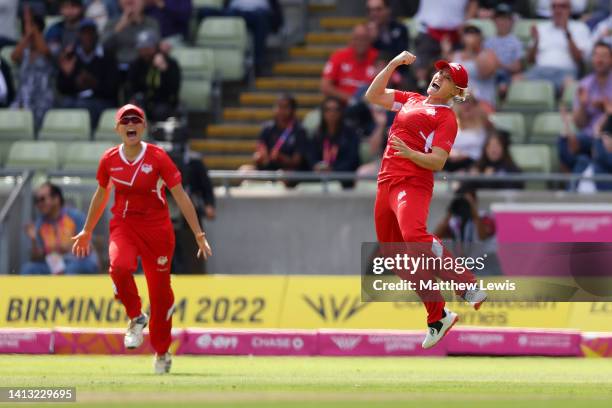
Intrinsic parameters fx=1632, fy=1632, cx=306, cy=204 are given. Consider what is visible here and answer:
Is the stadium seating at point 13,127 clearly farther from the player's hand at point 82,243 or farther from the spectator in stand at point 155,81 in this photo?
the player's hand at point 82,243

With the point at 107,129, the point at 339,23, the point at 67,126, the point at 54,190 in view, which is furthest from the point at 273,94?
the point at 54,190

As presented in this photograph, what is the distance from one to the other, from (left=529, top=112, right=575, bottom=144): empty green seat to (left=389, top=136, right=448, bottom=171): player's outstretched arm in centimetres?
800

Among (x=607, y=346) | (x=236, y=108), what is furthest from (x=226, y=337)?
(x=236, y=108)

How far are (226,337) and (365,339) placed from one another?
53.4 inches

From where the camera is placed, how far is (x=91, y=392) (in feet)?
37.2

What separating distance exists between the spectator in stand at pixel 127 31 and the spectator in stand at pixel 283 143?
9.40ft

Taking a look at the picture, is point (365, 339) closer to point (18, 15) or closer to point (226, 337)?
point (226, 337)

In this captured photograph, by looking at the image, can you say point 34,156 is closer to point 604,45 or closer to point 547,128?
point 547,128

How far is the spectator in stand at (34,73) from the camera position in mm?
21641

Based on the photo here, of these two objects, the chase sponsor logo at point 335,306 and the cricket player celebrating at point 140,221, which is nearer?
the cricket player celebrating at point 140,221

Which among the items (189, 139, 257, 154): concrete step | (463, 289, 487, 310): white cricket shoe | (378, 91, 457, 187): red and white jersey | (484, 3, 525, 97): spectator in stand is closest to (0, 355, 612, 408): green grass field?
(463, 289, 487, 310): white cricket shoe

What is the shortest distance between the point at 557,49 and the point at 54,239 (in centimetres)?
706

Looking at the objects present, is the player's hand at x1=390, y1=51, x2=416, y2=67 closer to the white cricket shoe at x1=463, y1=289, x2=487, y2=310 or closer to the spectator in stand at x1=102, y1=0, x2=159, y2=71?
the white cricket shoe at x1=463, y1=289, x2=487, y2=310

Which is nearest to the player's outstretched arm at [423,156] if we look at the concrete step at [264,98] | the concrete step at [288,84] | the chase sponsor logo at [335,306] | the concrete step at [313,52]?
the chase sponsor logo at [335,306]
